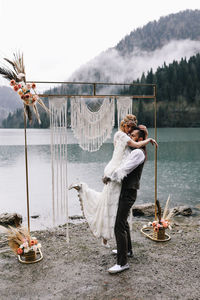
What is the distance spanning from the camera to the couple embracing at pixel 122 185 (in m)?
3.18

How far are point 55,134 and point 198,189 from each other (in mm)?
10907

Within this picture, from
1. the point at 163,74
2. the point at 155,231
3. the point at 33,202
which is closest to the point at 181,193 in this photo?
the point at 33,202

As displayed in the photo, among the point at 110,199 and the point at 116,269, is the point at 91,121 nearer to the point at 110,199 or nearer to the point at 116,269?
the point at 110,199

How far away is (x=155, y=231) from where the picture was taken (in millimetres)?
4434

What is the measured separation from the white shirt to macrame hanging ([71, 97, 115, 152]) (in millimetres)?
1503

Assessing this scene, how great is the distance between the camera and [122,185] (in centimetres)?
328

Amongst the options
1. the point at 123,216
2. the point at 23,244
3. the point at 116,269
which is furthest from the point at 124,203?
the point at 23,244

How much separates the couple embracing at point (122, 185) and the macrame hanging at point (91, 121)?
1.22 m

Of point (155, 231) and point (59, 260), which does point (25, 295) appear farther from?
point (155, 231)

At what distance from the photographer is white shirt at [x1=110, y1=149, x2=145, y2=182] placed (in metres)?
3.11

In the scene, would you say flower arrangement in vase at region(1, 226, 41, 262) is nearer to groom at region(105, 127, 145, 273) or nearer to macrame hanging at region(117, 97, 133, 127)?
groom at region(105, 127, 145, 273)

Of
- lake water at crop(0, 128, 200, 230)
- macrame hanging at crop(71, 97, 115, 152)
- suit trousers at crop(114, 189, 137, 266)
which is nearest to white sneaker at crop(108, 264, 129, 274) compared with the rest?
suit trousers at crop(114, 189, 137, 266)

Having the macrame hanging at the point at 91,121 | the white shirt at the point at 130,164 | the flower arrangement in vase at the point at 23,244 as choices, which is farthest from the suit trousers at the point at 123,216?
the macrame hanging at the point at 91,121

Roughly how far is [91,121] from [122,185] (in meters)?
1.62
